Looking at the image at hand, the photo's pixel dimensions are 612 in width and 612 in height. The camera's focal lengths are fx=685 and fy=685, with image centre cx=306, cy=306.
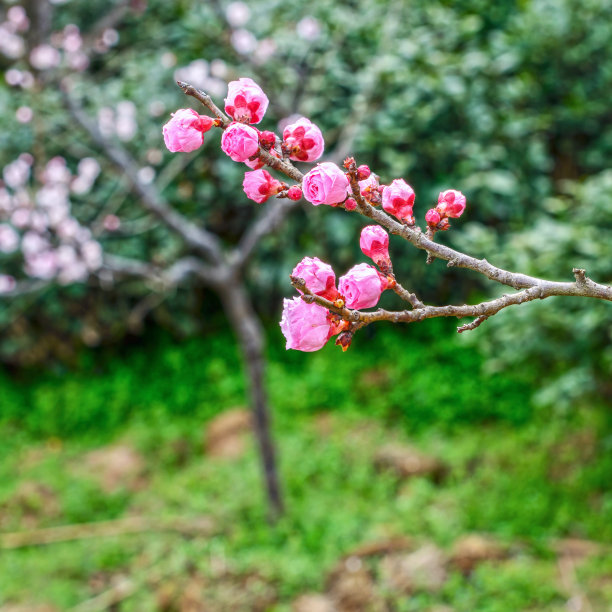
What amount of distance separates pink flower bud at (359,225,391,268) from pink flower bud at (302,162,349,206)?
0.11 m

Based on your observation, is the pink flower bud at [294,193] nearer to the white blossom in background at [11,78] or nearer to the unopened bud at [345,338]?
the unopened bud at [345,338]

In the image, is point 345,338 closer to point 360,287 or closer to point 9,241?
point 360,287

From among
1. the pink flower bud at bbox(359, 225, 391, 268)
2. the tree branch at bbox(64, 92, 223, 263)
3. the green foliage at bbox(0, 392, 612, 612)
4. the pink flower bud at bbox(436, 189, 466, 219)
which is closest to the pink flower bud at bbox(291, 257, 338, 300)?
the pink flower bud at bbox(359, 225, 391, 268)

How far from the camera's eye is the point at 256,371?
3.13 metres

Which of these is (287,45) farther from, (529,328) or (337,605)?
(337,605)

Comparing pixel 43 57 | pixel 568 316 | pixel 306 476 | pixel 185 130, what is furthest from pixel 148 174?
pixel 185 130

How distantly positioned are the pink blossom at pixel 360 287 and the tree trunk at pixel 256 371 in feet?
7.74

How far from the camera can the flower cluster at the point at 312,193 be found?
0.71 m

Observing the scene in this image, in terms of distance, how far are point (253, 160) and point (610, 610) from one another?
2409mm

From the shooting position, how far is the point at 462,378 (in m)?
4.28

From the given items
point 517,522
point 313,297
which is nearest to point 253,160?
point 313,297

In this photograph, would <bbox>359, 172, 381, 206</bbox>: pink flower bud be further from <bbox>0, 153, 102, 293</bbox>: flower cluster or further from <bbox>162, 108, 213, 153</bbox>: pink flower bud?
<bbox>0, 153, 102, 293</bbox>: flower cluster

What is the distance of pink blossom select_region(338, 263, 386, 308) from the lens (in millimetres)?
740

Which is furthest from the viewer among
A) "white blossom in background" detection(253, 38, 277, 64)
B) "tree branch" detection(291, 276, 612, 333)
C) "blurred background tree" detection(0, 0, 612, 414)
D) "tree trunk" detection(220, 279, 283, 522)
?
"white blossom in background" detection(253, 38, 277, 64)
